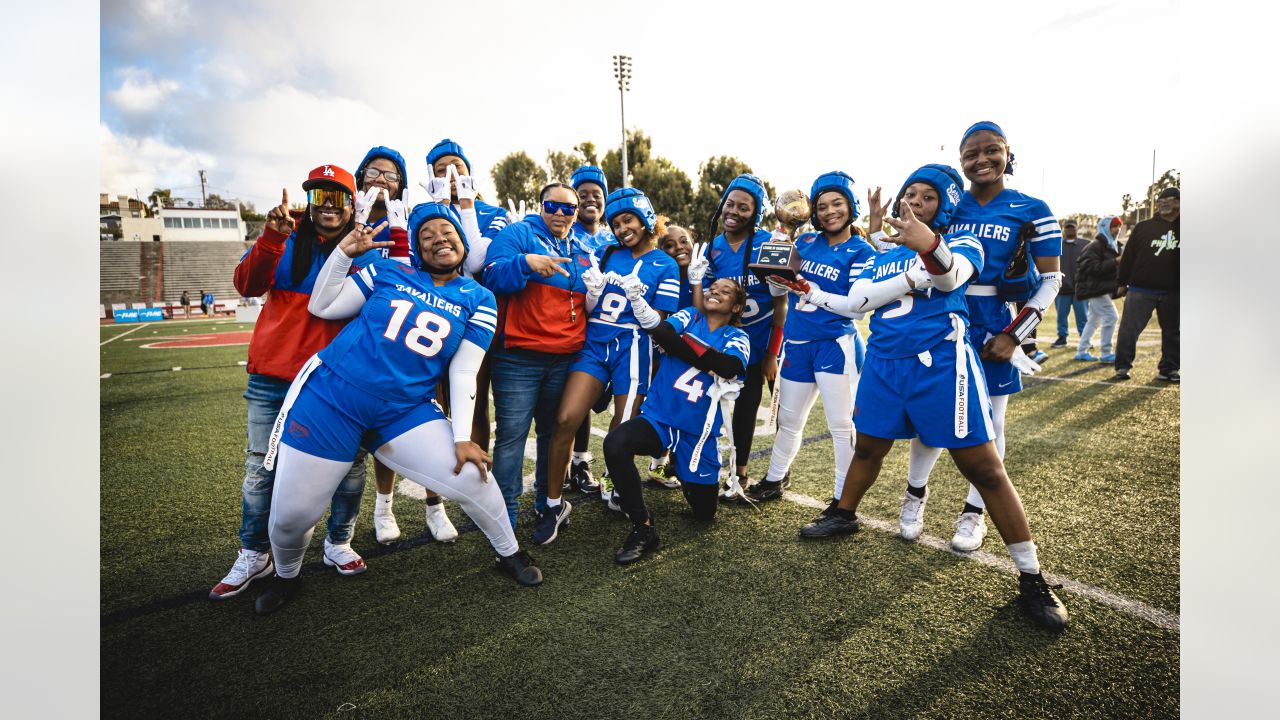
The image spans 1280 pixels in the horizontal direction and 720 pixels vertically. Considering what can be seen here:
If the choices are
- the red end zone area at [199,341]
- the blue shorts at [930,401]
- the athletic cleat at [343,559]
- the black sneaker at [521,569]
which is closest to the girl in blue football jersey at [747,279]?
the blue shorts at [930,401]

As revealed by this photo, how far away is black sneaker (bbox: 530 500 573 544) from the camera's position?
3.63m

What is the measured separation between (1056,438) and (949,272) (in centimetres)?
377

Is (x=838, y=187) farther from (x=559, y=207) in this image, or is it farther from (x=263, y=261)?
(x=263, y=261)

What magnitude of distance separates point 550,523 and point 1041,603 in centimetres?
253

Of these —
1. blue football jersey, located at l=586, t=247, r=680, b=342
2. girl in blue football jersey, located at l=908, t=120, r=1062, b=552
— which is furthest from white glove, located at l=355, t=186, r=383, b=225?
girl in blue football jersey, located at l=908, t=120, r=1062, b=552

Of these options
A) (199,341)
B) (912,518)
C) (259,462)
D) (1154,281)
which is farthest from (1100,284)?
(199,341)

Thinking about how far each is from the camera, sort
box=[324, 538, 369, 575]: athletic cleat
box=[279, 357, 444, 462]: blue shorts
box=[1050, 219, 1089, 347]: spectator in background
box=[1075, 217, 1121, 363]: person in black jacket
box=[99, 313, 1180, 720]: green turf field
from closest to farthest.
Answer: box=[99, 313, 1180, 720]: green turf field
box=[279, 357, 444, 462]: blue shorts
box=[324, 538, 369, 575]: athletic cleat
box=[1075, 217, 1121, 363]: person in black jacket
box=[1050, 219, 1089, 347]: spectator in background

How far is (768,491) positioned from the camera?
169 inches

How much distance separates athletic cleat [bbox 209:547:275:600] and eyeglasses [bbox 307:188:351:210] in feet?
5.93

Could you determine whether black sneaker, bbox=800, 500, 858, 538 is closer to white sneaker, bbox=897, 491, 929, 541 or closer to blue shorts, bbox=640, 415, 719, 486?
white sneaker, bbox=897, 491, 929, 541

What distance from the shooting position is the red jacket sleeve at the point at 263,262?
2.97m

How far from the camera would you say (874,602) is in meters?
2.81

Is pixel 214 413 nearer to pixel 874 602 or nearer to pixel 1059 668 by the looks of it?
pixel 874 602
